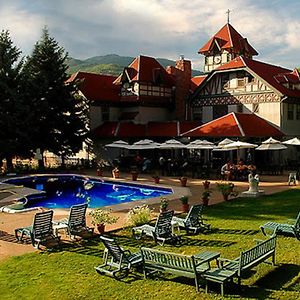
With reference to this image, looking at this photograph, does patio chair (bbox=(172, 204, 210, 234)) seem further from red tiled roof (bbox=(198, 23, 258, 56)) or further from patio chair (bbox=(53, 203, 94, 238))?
red tiled roof (bbox=(198, 23, 258, 56))

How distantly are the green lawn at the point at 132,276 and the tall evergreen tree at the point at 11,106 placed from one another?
1980cm

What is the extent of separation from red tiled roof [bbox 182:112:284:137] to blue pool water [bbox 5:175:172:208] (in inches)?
320

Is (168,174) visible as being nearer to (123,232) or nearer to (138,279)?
(123,232)

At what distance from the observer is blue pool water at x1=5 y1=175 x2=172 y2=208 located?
825 inches

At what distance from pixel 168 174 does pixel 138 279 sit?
66.3 ft

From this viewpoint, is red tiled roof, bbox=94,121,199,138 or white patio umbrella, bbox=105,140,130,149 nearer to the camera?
white patio umbrella, bbox=105,140,130,149

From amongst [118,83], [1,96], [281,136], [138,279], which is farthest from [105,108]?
[138,279]

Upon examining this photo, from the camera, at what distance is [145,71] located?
37156 mm

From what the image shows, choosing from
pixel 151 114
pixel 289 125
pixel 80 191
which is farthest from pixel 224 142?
pixel 151 114

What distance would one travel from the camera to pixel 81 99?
35156mm

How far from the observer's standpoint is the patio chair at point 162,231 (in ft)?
37.6

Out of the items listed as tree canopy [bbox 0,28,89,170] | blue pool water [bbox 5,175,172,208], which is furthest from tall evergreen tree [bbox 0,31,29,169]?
blue pool water [bbox 5,175,172,208]

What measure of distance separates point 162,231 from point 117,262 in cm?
276

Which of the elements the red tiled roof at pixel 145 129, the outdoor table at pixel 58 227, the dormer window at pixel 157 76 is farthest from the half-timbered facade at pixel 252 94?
the outdoor table at pixel 58 227
